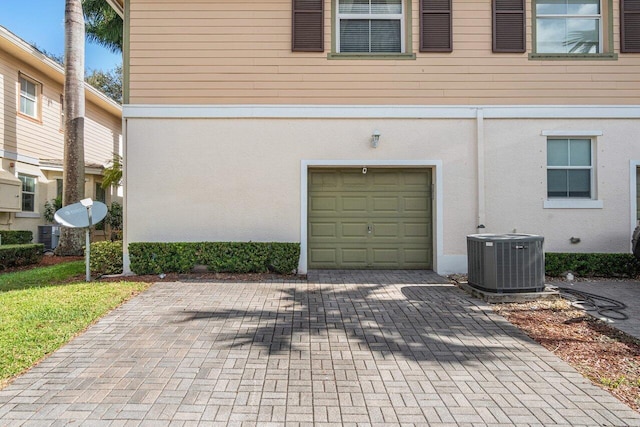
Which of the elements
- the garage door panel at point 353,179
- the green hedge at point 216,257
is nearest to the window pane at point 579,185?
the garage door panel at point 353,179

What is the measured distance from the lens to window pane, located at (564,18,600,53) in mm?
8812

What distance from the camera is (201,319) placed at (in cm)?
534

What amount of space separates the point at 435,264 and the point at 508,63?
4655mm

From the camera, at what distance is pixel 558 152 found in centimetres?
877

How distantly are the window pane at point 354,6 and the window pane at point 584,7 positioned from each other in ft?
14.7

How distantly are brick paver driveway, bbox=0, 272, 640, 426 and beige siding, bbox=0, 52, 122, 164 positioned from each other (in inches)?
416

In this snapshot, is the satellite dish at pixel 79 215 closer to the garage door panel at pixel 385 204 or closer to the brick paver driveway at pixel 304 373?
the brick paver driveway at pixel 304 373

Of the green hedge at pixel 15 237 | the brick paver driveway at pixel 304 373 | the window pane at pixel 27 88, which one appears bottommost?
the brick paver driveway at pixel 304 373

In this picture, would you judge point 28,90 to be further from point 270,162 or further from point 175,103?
point 270,162

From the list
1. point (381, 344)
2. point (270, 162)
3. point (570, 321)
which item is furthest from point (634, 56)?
point (381, 344)

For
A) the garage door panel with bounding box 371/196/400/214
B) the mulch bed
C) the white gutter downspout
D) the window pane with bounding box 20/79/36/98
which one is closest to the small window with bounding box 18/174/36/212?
the window pane with bounding box 20/79/36/98

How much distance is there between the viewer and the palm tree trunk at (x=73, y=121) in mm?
11672

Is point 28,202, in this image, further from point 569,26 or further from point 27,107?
point 569,26

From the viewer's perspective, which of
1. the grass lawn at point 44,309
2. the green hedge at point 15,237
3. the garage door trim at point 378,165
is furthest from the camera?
the green hedge at point 15,237
